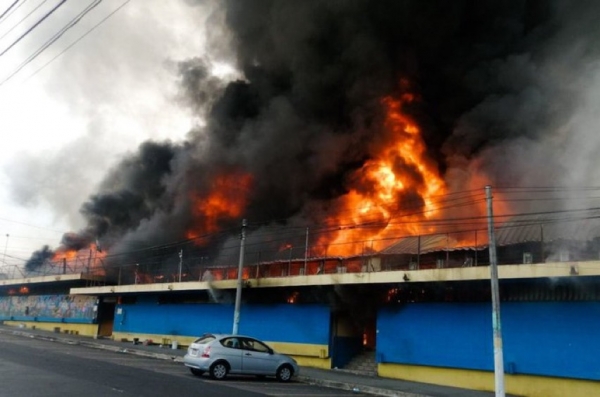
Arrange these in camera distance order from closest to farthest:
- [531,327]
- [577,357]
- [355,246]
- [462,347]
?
[577,357] < [531,327] < [462,347] < [355,246]

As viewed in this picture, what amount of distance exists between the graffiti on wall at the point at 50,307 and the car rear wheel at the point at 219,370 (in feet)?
90.3

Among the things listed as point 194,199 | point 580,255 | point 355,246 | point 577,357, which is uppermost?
point 194,199

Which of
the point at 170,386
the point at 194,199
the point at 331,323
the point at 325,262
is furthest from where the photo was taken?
the point at 194,199

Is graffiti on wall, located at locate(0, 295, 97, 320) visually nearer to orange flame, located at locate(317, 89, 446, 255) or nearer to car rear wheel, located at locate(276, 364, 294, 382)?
orange flame, located at locate(317, 89, 446, 255)

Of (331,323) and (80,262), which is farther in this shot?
(80,262)

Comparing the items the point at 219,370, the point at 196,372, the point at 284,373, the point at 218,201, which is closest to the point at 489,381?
the point at 284,373

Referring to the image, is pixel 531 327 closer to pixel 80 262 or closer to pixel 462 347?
pixel 462 347

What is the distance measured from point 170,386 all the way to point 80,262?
137 feet

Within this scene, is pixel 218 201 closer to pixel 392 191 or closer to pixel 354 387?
pixel 392 191

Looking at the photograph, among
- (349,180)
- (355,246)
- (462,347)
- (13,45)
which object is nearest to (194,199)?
(349,180)

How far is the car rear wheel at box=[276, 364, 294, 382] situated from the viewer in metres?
18.0

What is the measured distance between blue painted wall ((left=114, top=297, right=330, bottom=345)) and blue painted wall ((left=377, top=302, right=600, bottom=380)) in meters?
3.64

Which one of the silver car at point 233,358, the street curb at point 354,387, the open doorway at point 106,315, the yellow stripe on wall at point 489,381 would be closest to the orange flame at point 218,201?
the open doorway at point 106,315

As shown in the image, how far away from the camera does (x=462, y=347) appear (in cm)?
1880
